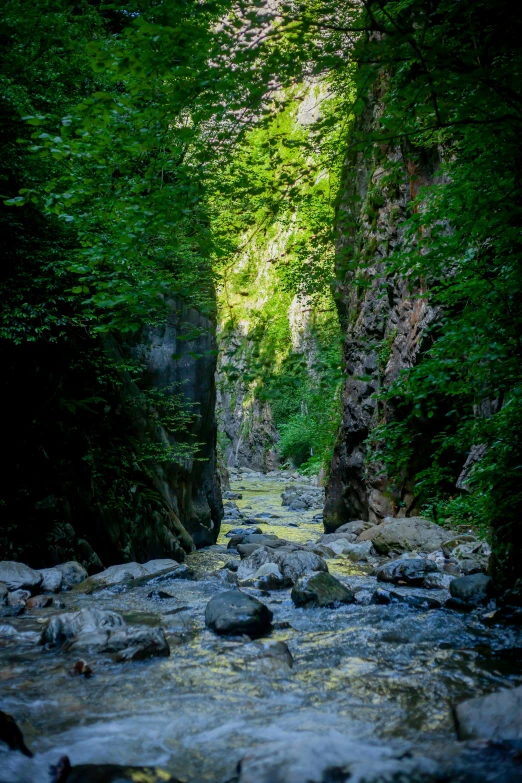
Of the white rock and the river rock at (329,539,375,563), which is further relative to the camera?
the river rock at (329,539,375,563)

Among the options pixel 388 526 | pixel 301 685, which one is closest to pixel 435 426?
pixel 388 526

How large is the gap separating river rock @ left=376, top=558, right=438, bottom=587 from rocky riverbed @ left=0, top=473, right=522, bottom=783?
0.15ft

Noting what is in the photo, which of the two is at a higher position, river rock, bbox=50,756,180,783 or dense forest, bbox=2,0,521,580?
dense forest, bbox=2,0,521,580

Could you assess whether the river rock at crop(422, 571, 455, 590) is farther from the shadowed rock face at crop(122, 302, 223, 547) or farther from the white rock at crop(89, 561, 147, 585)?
the shadowed rock face at crop(122, 302, 223, 547)

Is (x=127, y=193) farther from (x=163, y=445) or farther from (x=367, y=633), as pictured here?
(x=163, y=445)

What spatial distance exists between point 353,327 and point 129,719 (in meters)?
14.0

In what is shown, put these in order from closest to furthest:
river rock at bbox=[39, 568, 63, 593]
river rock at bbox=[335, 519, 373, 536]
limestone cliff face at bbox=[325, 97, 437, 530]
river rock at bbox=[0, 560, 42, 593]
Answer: river rock at bbox=[0, 560, 42, 593] → river rock at bbox=[39, 568, 63, 593] → limestone cliff face at bbox=[325, 97, 437, 530] → river rock at bbox=[335, 519, 373, 536]

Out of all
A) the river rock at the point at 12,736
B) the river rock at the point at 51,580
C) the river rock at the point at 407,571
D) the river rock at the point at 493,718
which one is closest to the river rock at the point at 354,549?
the river rock at the point at 407,571

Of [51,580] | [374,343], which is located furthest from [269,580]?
[374,343]

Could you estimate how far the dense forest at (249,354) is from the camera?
345cm

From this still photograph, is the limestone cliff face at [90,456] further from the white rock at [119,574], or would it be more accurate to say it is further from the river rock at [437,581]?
the river rock at [437,581]

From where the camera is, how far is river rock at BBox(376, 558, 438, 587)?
317 inches

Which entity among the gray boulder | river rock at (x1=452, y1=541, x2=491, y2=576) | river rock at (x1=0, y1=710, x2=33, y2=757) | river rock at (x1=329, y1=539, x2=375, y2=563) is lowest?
river rock at (x1=329, y1=539, x2=375, y2=563)

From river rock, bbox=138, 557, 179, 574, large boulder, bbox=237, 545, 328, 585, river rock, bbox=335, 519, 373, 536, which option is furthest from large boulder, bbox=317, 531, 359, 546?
river rock, bbox=138, 557, 179, 574
